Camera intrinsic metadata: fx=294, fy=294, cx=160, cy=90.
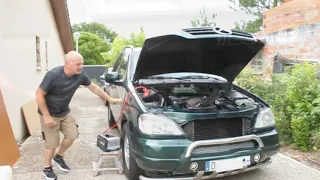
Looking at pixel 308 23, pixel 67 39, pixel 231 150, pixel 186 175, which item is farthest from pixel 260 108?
pixel 67 39

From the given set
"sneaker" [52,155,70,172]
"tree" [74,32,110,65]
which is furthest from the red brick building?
"tree" [74,32,110,65]

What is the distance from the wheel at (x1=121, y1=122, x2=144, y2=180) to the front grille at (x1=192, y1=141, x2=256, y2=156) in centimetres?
82

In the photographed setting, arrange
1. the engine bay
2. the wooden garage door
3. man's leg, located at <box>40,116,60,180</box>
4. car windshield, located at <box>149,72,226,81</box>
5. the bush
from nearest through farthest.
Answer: the engine bay < man's leg, located at <box>40,116,60,180</box> < the wooden garage door < car windshield, located at <box>149,72,226,81</box> < the bush

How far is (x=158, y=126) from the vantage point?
10.3 feet

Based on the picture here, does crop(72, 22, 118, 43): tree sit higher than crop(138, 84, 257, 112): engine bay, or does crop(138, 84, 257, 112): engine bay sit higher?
crop(72, 22, 118, 43): tree

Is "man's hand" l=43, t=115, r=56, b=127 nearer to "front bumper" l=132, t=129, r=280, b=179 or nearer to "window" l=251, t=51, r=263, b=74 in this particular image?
"front bumper" l=132, t=129, r=280, b=179

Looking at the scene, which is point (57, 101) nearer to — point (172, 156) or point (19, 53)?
point (172, 156)

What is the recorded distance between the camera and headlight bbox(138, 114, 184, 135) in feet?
10.2

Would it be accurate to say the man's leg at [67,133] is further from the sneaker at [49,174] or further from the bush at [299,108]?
the bush at [299,108]

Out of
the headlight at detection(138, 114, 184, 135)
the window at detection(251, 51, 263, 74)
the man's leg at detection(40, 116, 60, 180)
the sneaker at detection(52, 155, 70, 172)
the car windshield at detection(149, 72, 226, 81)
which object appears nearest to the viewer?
the headlight at detection(138, 114, 184, 135)

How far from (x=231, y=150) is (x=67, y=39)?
11437mm

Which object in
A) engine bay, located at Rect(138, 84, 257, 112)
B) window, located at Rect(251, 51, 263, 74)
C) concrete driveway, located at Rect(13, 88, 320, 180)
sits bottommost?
concrete driveway, located at Rect(13, 88, 320, 180)

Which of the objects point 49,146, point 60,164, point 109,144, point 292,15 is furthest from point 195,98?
point 292,15

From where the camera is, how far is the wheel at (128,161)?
3494mm
